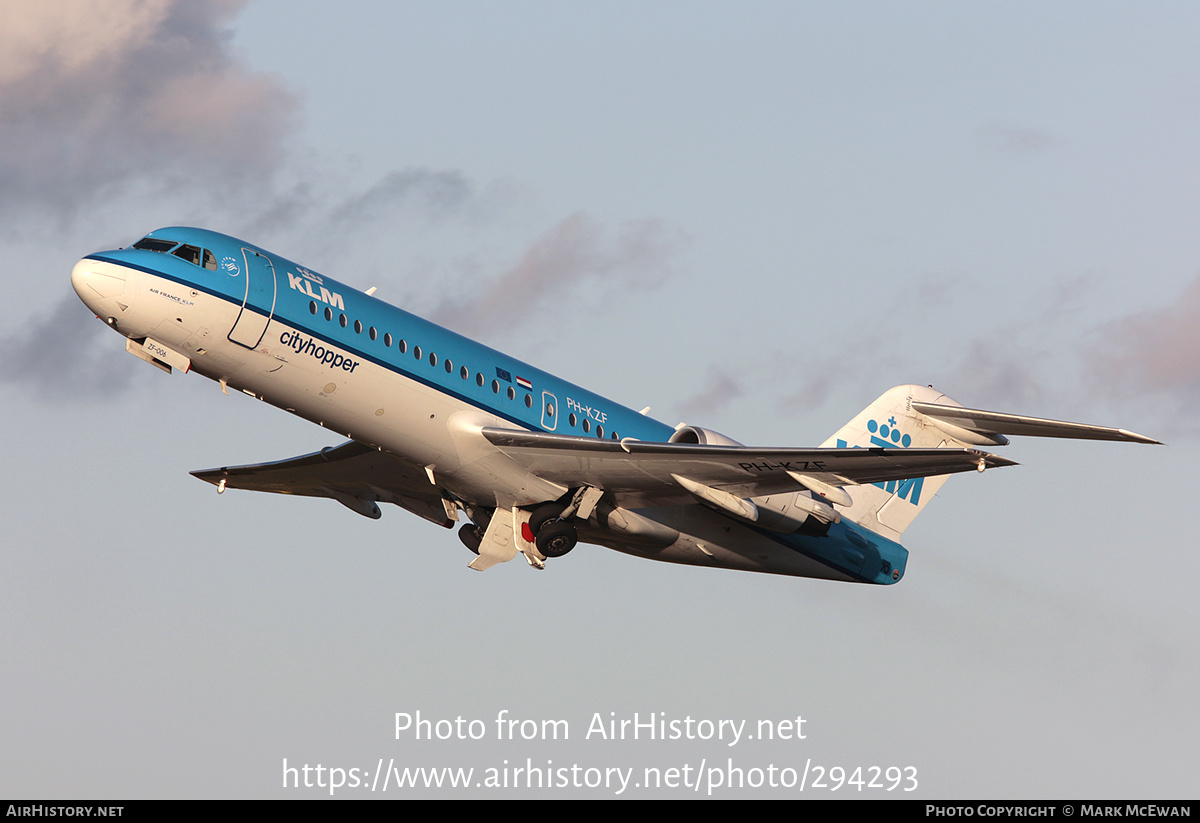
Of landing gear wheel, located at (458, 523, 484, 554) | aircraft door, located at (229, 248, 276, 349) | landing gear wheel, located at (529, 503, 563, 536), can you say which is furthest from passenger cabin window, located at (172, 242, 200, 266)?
landing gear wheel, located at (458, 523, 484, 554)

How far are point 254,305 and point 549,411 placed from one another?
20.0 feet

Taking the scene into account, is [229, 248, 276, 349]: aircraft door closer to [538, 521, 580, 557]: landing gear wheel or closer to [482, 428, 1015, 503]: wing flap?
[482, 428, 1015, 503]: wing flap

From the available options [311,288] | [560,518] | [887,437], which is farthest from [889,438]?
[311,288]

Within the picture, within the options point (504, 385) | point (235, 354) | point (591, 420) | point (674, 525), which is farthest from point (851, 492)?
point (235, 354)

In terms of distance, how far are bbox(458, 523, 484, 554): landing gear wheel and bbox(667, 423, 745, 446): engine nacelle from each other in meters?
4.68

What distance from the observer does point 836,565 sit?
Answer: 31.1 m

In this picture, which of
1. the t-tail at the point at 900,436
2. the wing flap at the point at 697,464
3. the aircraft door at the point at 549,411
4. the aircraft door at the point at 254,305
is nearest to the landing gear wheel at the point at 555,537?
the wing flap at the point at 697,464

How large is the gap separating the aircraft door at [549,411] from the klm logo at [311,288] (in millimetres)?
4433

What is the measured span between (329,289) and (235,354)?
2.06m

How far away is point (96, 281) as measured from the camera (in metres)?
22.6

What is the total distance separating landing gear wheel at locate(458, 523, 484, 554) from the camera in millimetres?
29125

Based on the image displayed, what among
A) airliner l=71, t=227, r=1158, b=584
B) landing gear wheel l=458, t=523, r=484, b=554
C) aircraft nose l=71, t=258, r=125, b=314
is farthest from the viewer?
landing gear wheel l=458, t=523, r=484, b=554

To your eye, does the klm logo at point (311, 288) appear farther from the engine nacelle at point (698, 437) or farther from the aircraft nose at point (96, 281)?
the engine nacelle at point (698, 437)

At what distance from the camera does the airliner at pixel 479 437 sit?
2328 centimetres
